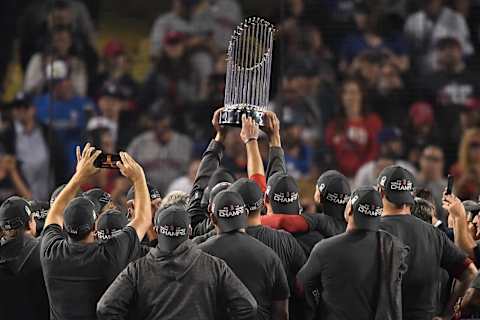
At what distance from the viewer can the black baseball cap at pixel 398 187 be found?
6488 mm

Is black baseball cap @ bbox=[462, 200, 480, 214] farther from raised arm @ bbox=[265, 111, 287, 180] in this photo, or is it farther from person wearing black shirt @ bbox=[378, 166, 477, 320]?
raised arm @ bbox=[265, 111, 287, 180]

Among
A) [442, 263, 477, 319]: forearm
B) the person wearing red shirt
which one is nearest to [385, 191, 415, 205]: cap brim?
[442, 263, 477, 319]: forearm

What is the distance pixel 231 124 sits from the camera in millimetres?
7219

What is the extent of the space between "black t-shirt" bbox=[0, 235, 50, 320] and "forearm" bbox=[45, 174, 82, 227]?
30cm

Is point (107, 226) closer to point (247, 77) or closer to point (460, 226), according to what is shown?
point (247, 77)

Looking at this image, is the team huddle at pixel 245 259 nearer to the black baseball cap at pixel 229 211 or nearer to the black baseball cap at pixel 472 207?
the black baseball cap at pixel 229 211

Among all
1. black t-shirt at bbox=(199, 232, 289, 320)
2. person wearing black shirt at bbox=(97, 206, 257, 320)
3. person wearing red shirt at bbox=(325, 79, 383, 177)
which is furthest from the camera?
person wearing red shirt at bbox=(325, 79, 383, 177)

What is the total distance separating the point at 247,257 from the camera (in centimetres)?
600

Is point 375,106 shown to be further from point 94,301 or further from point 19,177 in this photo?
point 94,301

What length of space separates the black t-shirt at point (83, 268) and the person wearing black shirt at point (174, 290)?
39 cm

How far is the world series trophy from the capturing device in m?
7.23

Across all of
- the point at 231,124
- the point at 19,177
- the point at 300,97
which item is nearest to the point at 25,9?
the point at 19,177

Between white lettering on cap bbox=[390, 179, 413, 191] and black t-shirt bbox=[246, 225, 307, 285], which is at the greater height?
white lettering on cap bbox=[390, 179, 413, 191]

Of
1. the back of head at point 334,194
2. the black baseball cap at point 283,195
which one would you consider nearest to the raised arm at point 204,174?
the black baseball cap at point 283,195
